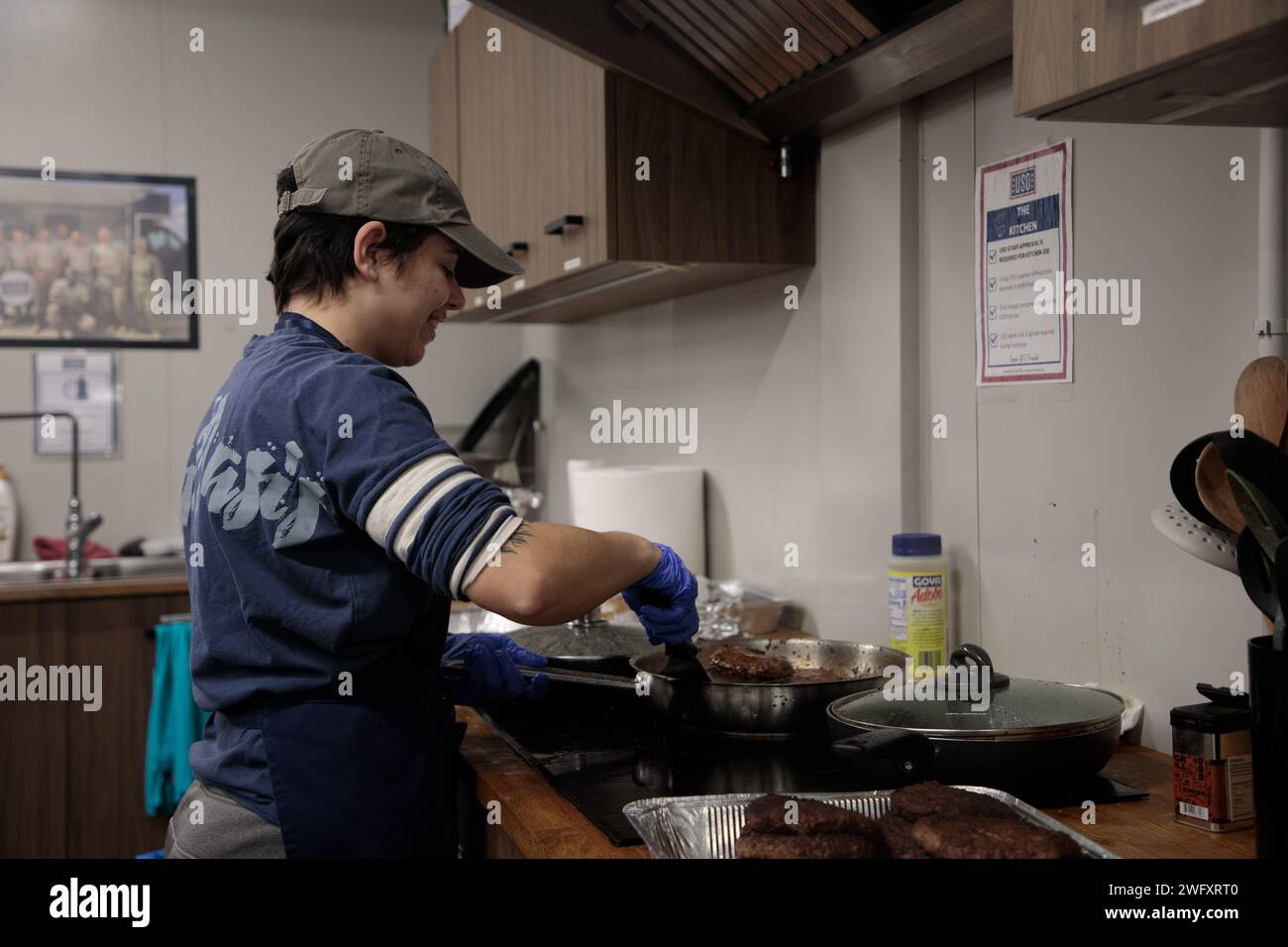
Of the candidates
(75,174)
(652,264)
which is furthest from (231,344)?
(652,264)

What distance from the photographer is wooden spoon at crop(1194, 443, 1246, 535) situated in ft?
3.68

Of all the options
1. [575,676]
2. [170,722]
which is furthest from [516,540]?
[170,722]

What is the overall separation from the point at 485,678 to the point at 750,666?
351mm

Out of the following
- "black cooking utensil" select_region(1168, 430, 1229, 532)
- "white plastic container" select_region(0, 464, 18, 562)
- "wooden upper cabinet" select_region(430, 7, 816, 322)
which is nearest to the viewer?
"black cooking utensil" select_region(1168, 430, 1229, 532)

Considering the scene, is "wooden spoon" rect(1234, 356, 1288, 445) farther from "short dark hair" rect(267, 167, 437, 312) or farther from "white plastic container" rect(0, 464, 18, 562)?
"white plastic container" rect(0, 464, 18, 562)

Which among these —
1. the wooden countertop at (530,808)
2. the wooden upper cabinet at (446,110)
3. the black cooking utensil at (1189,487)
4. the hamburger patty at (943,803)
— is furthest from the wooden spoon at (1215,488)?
the wooden upper cabinet at (446,110)

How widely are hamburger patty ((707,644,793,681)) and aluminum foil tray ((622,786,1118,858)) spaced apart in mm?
416

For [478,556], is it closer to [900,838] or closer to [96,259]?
[900,838]

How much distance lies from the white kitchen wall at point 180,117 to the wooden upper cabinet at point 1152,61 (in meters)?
2.97

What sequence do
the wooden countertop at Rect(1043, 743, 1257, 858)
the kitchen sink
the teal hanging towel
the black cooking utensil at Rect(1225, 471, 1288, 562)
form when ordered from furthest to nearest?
the kitchen sink < the teal hanging towel < the wooden countertop at Rect(1043, 743, 1257, 858) < the black cooking utensil at Rect(1225, 471, 1288, 562)

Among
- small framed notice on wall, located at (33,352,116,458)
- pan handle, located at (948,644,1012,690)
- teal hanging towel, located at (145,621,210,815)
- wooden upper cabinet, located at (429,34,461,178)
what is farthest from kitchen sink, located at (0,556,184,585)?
pan handle, located at (948,644,1012,690)
